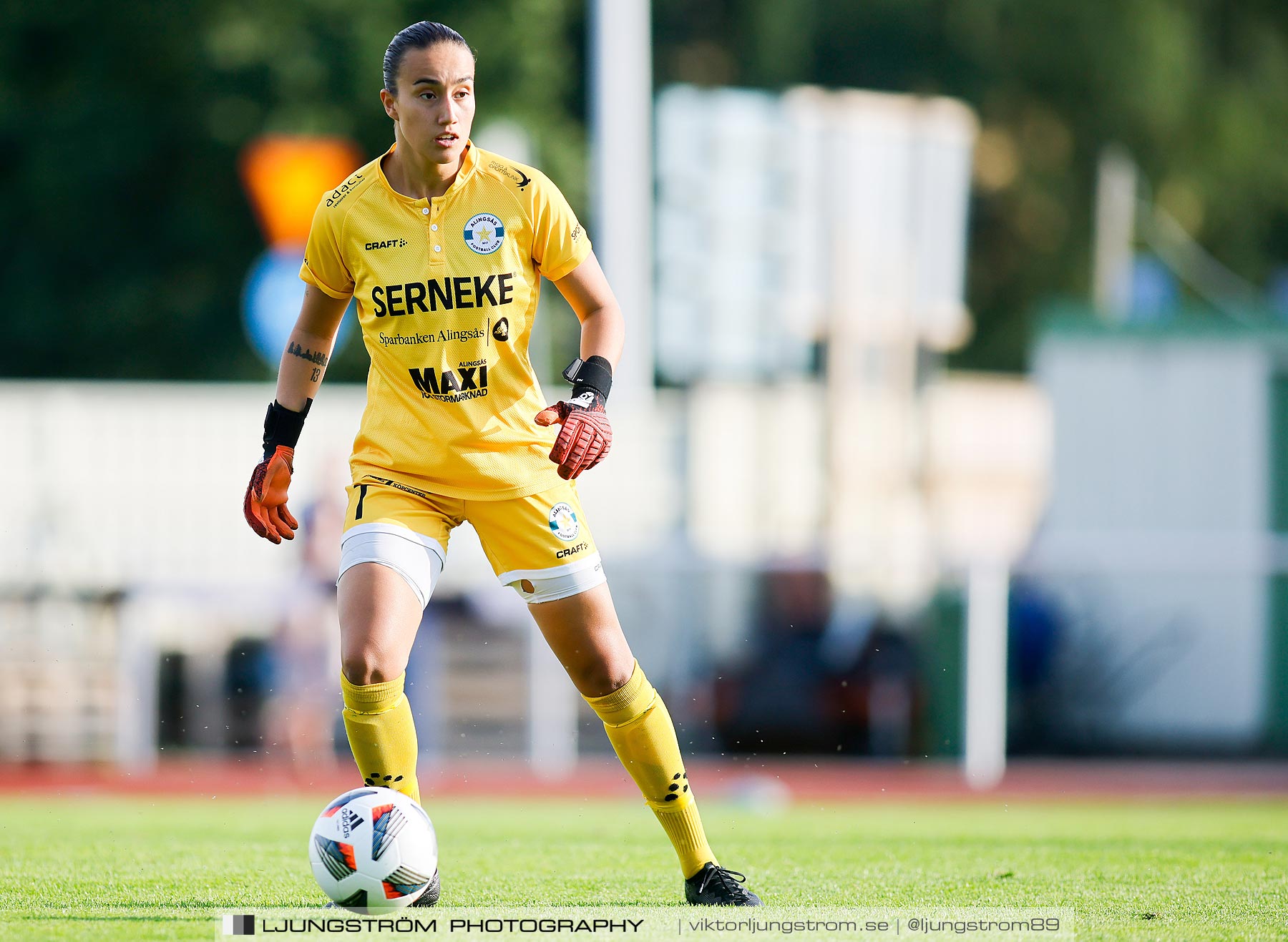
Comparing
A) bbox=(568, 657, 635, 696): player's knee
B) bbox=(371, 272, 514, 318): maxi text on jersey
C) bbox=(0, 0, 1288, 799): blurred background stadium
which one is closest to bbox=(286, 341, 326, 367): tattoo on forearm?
bbox=(371, 272, 514, 318): maxi text on jersey

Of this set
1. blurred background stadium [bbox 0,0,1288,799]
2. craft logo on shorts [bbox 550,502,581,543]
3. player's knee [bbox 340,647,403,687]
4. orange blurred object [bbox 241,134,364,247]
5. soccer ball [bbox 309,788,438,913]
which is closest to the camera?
soccer ball [bbox 309,788,438,913]

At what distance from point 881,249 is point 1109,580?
331 inches

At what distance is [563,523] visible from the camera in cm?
545

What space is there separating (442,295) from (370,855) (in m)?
1.54

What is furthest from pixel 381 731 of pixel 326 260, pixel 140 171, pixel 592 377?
pixel 140 171

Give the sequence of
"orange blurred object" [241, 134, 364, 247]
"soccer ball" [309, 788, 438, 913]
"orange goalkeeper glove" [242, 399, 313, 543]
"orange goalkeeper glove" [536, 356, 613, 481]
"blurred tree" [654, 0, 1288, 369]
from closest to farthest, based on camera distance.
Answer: "soccer ball" [309, 788, 438, 913] → "orange goalkeeper glove" [536, 356, 613, 481] → "orange goalkeeper glove" [242, 399, 313, 543] → "orange blurred object" [241, 134, 364, 247] → "blurred tree" [654, 0, 1288, 369]

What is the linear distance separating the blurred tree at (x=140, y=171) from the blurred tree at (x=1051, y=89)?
6399 millimetres

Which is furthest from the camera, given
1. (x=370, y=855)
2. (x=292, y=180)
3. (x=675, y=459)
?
(x=292, y=180)

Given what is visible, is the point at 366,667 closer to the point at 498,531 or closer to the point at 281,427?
the point at 498,531

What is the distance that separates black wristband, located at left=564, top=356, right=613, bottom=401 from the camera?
18.1 feet

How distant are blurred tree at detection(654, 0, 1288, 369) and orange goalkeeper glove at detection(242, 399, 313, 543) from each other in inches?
1003

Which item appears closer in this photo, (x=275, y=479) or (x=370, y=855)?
(x=370, y=855)

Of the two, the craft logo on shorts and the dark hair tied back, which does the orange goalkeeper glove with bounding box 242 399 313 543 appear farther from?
the dark hair tied back

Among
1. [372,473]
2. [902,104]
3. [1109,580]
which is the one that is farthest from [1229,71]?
[372,473]
